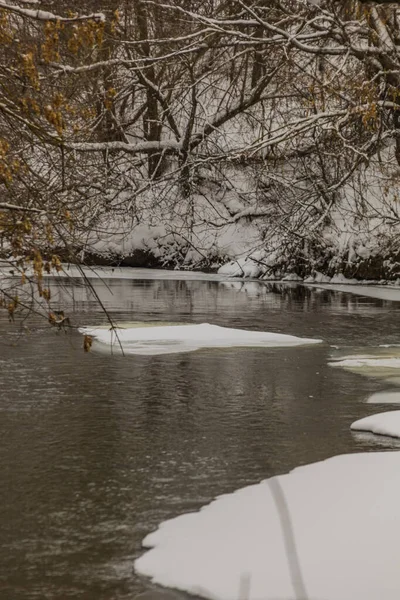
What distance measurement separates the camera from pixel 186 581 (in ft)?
14.6

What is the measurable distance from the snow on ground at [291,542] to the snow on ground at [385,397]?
8.56 ft

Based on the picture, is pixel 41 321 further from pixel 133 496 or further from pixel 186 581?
pixel 186 581

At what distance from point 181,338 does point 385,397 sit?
14.6ft

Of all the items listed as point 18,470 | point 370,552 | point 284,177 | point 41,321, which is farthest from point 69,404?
point 284,177

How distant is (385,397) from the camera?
8.87 meters

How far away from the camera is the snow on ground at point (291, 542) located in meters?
4.36

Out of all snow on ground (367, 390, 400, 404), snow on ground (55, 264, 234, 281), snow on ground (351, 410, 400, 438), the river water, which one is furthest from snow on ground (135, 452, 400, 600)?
snow on ground (55, 264, 234, 281)

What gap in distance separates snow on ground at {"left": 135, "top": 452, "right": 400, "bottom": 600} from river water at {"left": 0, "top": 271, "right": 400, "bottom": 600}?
0.19 metres

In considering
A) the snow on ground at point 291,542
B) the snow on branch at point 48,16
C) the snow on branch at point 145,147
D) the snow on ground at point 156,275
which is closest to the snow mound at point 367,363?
the snow on ground at point 291,542

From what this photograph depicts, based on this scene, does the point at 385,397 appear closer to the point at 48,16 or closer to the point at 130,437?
the point at 130,437

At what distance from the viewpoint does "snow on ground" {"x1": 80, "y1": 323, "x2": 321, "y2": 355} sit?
12297 millimetres

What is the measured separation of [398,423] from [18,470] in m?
2.76

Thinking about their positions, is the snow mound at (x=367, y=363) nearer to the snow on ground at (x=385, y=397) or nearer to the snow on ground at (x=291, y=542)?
the snow on ground at (x=385, y=397)

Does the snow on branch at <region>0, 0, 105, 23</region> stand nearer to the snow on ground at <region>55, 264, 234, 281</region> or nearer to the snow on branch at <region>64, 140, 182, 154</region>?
the snow on branch at <region>64, 140, 182, 154</region>
